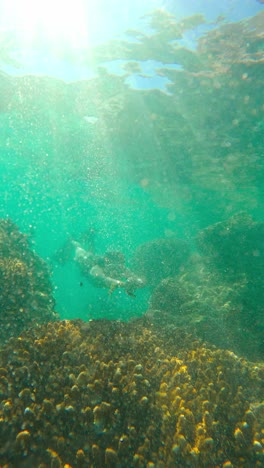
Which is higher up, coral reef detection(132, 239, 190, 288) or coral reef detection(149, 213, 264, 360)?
coral reef detection(132, 239, 190, 288)

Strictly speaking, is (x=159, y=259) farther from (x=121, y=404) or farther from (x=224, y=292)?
(x=121, y=404)

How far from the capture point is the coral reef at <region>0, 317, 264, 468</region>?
11.8 feet

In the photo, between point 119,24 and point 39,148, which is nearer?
point 119,24

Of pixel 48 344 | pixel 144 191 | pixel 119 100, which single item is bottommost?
pixel 48 344

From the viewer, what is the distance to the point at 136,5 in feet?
41.1

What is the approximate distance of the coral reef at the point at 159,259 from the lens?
2071 cm

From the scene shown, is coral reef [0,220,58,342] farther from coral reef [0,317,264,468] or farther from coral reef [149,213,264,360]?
coral reef [149,213,264,360]

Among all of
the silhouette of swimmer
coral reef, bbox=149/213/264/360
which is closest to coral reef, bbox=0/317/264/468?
coral reef, bbox=149/213/264/360

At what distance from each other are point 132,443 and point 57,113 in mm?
22715

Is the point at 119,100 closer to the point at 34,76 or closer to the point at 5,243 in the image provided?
the point at 34,76

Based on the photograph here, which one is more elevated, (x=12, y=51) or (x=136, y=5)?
(x=12, y=51)

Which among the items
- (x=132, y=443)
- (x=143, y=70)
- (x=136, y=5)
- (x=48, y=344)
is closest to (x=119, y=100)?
(x=143, y=70)

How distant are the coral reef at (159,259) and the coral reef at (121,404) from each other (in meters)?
14.8

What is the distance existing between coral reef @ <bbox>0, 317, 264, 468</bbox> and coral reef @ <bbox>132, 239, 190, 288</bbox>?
582 inches
